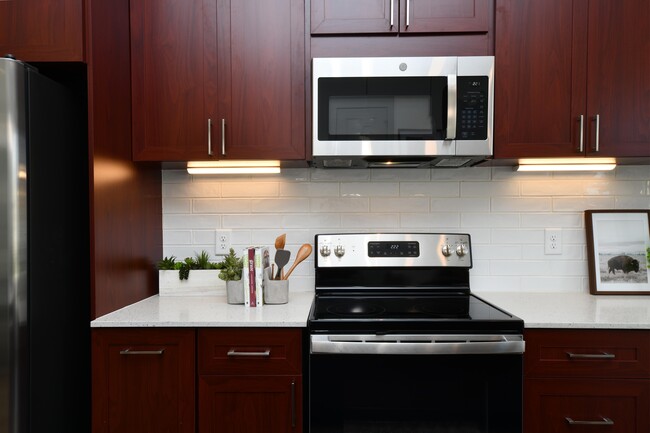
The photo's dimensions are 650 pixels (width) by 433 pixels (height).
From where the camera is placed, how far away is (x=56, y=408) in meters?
1.39

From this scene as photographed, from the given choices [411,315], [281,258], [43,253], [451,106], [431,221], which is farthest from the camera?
[431,221]

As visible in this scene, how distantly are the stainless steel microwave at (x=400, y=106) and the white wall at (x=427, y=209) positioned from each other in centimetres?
40

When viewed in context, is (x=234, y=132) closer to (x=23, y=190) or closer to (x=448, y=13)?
(x=23, y=190)

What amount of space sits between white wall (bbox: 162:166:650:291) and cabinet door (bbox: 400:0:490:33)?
0.64m

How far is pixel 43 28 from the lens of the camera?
1.42 metres

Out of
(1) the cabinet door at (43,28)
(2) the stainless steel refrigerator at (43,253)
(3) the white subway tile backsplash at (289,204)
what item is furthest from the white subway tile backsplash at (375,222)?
(1) the cabinet door at (43,28)

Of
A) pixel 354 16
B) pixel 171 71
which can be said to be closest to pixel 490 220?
pixel 354 16

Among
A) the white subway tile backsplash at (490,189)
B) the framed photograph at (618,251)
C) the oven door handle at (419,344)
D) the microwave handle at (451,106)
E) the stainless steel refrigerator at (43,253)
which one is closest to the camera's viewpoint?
the stainless steel refrigerator at (43,253)

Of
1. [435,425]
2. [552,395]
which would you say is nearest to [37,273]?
[435,425]

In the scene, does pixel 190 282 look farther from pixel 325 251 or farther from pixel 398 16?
pixel 398 16

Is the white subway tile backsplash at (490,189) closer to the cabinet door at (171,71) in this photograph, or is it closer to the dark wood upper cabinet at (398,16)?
the dark wood upper cabinet at (398,16)

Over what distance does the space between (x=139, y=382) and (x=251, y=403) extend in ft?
1.30

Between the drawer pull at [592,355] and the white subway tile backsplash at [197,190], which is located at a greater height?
the white subway tile backsplash at [197,190]

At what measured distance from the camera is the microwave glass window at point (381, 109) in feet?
5.30
